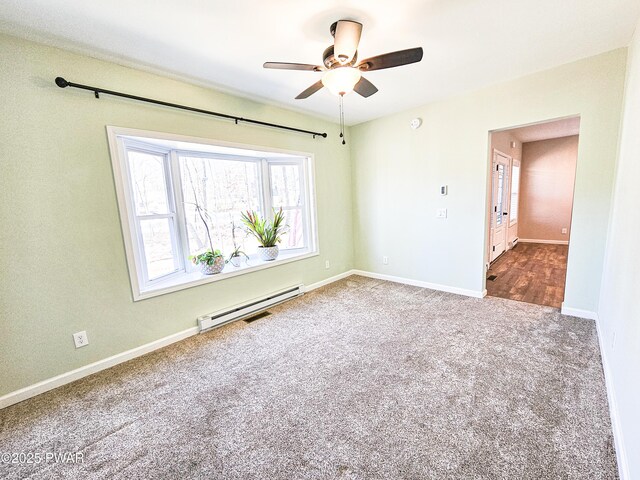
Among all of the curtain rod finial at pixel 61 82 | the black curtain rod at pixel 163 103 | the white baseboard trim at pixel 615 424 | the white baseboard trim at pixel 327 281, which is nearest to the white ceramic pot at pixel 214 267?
the white baseboard trim at pixel 327 281

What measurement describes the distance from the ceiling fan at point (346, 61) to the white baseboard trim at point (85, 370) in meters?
2.51

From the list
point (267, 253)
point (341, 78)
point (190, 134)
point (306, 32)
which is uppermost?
point (306, 32)

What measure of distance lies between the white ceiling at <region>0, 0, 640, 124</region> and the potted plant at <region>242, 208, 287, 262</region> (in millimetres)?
1511

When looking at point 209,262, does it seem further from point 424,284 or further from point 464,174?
point 464,174

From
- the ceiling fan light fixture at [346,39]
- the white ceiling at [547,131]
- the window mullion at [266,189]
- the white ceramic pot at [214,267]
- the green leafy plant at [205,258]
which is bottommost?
the white ceramic pot at [214,267]

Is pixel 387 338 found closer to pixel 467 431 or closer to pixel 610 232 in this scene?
pixel 467 431

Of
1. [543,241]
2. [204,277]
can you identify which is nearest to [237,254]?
[204,277]

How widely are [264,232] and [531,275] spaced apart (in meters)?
4.01

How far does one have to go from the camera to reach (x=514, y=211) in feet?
20.6

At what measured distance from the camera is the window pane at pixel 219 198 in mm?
3158

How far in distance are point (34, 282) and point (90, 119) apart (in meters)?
1.27

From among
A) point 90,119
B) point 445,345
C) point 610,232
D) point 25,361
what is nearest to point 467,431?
point 445,345

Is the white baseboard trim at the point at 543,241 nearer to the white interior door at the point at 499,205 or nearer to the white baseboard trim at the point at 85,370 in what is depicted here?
the white interior door at the point at 499,205

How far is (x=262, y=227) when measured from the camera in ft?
11.7
